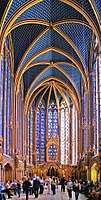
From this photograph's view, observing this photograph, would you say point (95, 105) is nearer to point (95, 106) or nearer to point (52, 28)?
point (95, 106)

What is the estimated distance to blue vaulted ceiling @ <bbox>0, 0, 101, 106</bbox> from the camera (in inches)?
1389

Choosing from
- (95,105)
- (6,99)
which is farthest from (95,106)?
(6,99)

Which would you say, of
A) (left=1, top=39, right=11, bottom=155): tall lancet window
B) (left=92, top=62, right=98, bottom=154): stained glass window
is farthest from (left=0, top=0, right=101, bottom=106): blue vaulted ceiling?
(left=92, top=62, right=98, bottom=154): stained glass window

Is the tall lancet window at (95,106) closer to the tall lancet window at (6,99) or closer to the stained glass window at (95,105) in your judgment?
the stained glass window at (95,105)

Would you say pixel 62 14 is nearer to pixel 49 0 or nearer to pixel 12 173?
pixel 49 0

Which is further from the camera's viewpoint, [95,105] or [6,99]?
[95,105]

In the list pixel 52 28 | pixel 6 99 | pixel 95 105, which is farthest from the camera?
pixel 95 105

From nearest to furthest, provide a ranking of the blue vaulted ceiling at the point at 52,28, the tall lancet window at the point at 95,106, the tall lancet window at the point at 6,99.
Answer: the blue vaulted ceiling at the point at 52,28, the tall lancet window at the point at 6,99, the tall lancet window at the point at 95,106

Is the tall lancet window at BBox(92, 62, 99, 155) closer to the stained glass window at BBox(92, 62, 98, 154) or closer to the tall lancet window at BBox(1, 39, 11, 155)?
the stained glass window at BBox(92, 62, 98, 154)

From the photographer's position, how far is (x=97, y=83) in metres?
40.3

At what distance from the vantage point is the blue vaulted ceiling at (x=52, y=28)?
1389 inches

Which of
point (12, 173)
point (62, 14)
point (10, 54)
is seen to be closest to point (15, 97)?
point (10, 54)

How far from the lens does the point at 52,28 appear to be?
41.8m

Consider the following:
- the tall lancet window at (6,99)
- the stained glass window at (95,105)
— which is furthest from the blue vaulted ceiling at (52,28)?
the stained glass window at (95,105)
